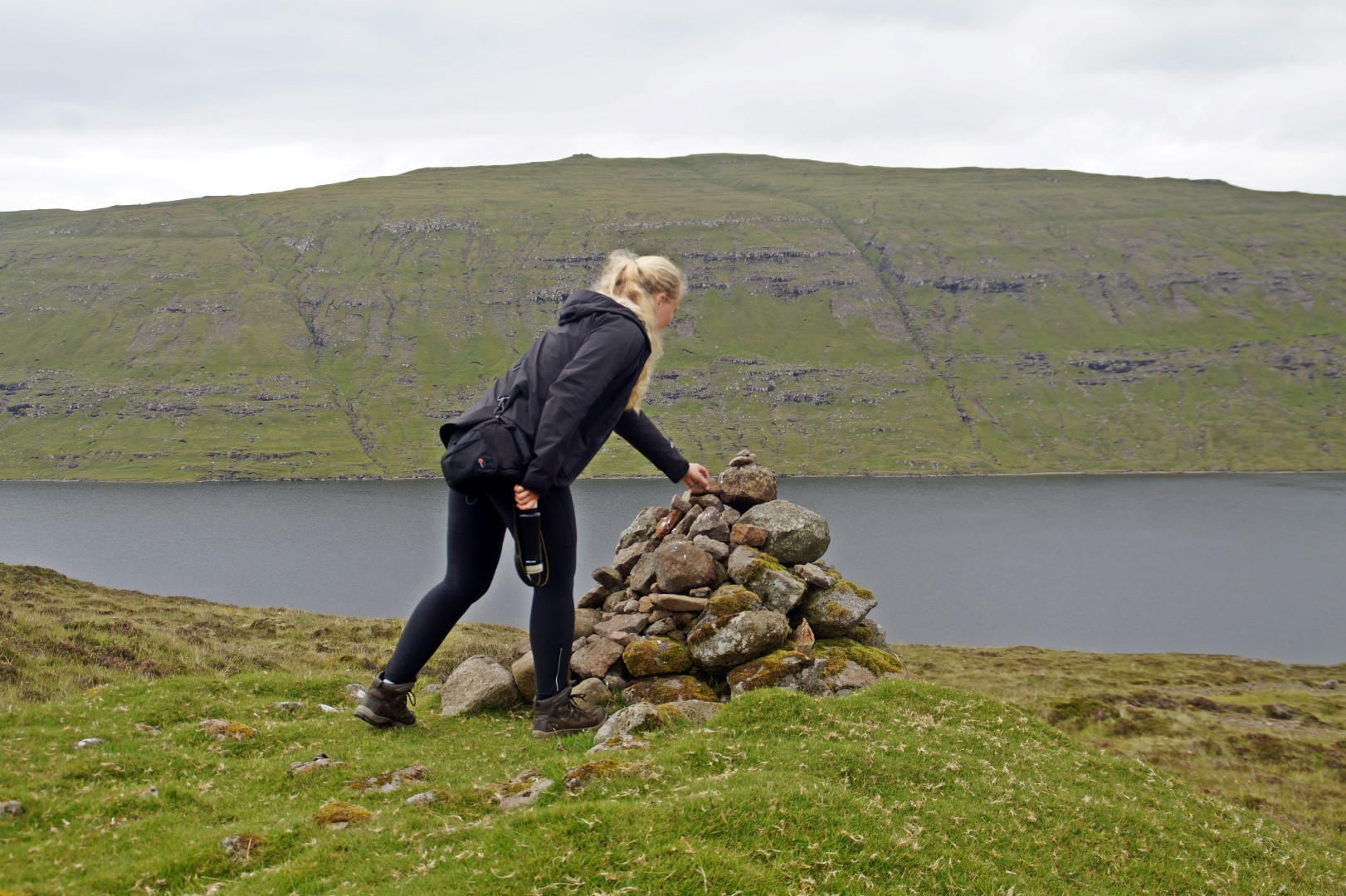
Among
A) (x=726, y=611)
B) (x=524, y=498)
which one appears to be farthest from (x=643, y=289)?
(x=726, y=611)

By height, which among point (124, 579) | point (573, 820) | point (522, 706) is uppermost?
point (573, 820)

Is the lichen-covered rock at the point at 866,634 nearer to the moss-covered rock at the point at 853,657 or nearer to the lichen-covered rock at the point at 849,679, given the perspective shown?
the moss-covered rock at the point at 853,657

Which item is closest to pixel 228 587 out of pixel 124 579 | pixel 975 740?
pixel 124 579

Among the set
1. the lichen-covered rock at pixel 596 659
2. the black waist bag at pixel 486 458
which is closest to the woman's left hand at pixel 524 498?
the black waist bag at pixel 486 458

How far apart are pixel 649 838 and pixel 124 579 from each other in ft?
309

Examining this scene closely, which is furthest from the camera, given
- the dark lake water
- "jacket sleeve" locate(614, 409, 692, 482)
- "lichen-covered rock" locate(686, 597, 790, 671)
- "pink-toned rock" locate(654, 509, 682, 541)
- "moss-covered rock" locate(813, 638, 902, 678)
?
the dark lake water

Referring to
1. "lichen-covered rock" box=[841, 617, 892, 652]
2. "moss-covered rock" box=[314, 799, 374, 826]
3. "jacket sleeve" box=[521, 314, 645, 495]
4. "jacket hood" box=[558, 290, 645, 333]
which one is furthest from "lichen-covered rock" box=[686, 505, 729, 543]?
"moss-covered rock" box=[314, 799, 374, 826]

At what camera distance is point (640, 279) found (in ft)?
29.9

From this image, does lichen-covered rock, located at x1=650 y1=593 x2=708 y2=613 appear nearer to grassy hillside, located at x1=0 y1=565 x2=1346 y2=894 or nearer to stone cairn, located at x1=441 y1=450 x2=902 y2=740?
stone cairn, located at x1=441 y1=450 x2=902 y2=740

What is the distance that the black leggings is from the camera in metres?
8.70

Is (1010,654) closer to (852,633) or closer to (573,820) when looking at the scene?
(852,633)

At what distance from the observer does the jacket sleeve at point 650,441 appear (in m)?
9.61

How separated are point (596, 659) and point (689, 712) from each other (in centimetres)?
315

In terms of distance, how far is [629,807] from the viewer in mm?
6461
